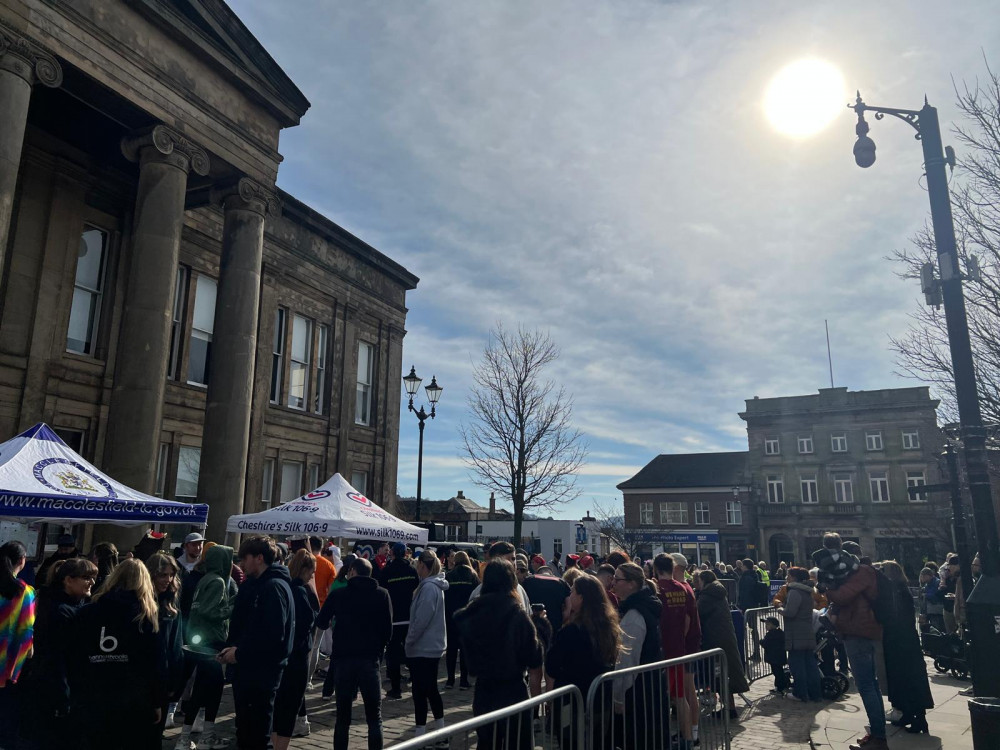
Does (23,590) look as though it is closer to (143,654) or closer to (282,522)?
(143,654)

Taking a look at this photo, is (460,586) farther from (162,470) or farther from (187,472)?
(187,472)

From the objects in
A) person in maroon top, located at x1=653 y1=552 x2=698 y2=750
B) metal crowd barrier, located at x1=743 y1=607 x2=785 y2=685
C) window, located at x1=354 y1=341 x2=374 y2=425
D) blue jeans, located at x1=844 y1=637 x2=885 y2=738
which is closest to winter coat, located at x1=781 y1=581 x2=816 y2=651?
metal crowd barrier, located at x1=743 y1=607 x2=785 y2=685

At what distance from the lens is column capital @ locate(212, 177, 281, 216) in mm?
16156

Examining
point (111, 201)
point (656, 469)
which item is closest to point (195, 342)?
point (111, 201)

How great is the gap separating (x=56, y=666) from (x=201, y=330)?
14495 millimetres

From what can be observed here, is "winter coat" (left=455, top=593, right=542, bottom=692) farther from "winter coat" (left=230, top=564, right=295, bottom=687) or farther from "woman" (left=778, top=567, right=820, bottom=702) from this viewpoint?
"woman" (left=778, top=567, right=820, bottom=702)

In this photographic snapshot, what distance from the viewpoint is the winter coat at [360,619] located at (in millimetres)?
6762

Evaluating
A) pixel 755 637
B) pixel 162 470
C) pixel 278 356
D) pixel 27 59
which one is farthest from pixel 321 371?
pixel 755 637

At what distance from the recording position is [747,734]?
8.37m

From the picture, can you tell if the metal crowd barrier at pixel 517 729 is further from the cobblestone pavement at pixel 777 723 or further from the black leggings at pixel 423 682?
the cobblestone pavement at pixel 777 723

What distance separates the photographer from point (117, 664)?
4.72m

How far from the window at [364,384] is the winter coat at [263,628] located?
19.0 meters

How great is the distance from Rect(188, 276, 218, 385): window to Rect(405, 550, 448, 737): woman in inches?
494

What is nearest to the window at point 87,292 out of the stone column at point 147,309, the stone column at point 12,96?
the stone column at point 147,309
